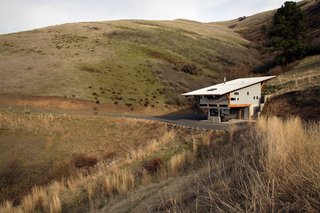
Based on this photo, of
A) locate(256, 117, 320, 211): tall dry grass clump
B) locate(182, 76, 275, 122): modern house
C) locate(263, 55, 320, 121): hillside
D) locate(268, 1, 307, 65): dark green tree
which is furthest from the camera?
locate(268, 1, 307, 65): dark green tree

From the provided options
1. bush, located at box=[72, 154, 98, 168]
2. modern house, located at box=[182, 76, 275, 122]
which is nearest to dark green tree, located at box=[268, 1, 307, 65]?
modern house, located at box=[182, 76, 275, 122]

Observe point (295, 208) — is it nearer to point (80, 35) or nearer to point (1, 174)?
point (1, 174)

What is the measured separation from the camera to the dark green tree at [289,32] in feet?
154

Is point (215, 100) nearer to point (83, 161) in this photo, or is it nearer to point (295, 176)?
point (83, 161)

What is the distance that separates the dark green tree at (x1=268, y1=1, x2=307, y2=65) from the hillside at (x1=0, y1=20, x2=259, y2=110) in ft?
33.8

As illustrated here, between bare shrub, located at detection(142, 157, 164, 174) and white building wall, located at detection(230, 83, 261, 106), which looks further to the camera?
white building wall, located at detection(230, 83, 261, 106)

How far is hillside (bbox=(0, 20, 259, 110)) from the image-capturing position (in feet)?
139

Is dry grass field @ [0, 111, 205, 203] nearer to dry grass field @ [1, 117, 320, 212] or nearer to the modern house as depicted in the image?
the modern house

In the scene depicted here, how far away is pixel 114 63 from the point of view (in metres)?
54.6

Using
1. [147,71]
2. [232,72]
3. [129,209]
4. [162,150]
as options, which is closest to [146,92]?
[147,71]

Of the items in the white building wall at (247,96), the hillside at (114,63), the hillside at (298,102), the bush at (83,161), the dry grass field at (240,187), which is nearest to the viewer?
the dry grass field at (240,187)

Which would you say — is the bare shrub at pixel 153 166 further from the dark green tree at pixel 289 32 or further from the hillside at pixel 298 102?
the dark green tree at pixel 289 32

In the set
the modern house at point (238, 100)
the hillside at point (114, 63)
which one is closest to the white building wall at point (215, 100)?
the modern house at point (238, 100)

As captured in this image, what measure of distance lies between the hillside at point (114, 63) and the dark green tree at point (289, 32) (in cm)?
1030
